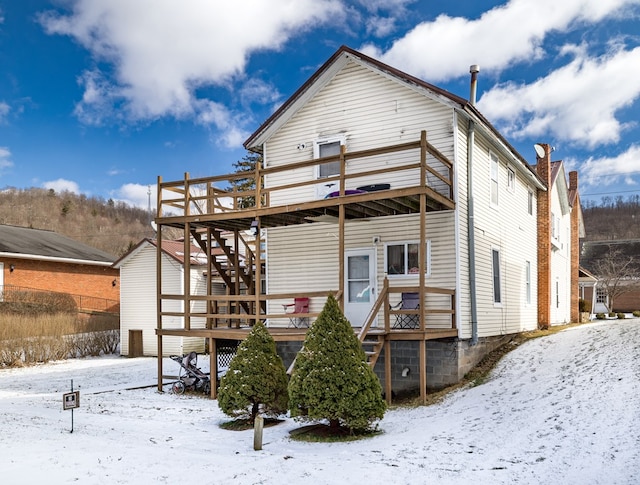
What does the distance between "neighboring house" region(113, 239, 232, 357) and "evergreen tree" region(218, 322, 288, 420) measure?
1509 cm

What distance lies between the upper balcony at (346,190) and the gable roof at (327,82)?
1.27 metres

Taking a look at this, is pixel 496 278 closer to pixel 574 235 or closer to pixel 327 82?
pixel 327 82

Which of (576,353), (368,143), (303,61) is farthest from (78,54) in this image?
(576,353)

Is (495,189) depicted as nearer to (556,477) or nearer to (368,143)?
(368,143)

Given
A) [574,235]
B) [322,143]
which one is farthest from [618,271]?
[322,143]

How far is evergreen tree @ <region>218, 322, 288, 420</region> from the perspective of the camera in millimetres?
10812

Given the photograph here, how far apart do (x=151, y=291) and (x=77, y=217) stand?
68.4 meters

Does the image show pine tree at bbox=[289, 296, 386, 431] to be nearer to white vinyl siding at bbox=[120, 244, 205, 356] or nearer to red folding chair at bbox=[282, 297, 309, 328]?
red folding chair at bbox=[282, 297, 309, 328]

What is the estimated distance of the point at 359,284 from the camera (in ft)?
49.6

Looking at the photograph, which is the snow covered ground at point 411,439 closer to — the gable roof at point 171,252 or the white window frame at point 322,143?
the white window frame at point 322,143

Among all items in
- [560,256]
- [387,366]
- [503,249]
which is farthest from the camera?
[560,256]

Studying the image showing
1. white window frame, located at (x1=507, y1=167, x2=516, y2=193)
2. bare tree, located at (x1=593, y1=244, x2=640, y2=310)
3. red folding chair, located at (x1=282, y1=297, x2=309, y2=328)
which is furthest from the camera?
bare tree, located at (x1=593, y1=244, x2=640, y2=310)

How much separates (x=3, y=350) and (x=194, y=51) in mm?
14062

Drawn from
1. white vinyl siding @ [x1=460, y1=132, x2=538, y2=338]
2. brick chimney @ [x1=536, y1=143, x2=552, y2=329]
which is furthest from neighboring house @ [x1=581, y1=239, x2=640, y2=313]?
white vinyl siding @ [x1=460, y1=132, x2=538, y2=338]
